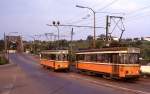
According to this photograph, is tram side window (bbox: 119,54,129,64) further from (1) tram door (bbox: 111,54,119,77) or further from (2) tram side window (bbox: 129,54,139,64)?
(1) tram door (bbox: 111,54,119,77)

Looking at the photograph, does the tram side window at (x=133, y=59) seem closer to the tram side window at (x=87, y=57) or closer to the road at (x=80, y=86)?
the road at (x=80, y=86)

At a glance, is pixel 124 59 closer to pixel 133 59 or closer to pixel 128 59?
pixel 128 59

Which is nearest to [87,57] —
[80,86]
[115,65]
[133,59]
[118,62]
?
[115,65]

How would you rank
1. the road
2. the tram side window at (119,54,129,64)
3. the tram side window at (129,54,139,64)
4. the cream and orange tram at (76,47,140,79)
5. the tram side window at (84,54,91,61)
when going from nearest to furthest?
the road → the cream and orange tram at (76,47,140,79) → the tram side window at (119,54,129,64) → the tram side window at (129,54,139,64) → the tram side window at (84,54,91,61)

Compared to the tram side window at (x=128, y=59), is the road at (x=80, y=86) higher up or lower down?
lower down

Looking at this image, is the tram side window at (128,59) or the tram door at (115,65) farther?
the tram door at (115,65)

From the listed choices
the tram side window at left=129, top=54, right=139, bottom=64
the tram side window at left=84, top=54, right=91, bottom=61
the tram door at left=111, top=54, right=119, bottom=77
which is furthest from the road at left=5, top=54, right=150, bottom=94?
the tram side window at left=84, top=54, right=91, bottom=61


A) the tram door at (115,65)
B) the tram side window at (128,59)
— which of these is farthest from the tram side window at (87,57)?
the tram side window at (128,59)

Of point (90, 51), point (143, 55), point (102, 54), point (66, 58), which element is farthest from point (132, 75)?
point (143, 55)

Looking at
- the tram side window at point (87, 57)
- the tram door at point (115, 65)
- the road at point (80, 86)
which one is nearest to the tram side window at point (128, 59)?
the tram door at point (115, 65)

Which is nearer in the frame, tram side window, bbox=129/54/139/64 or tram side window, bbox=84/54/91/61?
tram side window, bbox=129/54/139/64

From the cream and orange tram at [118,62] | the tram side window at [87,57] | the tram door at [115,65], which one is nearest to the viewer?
the cream and orange tram at [118,62]

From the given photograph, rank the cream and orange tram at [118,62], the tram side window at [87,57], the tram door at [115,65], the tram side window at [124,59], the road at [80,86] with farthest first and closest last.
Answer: the tram side window at [87,57] → the tram door at [115,65] → the tram side window at [124,59] → the cream and orange tram at [118,62] → the road at [80,86]

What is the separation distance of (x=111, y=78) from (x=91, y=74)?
646 centimetres
